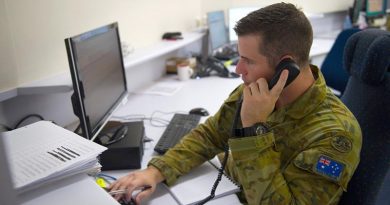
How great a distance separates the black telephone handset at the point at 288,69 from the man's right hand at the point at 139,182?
0.45 metres

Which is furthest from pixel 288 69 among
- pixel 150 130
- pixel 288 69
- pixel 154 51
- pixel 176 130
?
pixel 154 51

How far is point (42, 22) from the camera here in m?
1.40

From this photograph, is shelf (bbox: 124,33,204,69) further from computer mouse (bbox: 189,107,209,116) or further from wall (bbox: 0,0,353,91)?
computer mouse (bbox: 189,107,209,116)

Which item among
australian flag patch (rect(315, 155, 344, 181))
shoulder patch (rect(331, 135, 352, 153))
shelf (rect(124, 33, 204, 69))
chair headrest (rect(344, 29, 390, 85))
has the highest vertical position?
chair headrest (rect(344, 29, 390, 85))

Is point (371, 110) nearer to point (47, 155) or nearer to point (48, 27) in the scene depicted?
point (47, 155)

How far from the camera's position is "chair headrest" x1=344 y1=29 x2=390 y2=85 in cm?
99

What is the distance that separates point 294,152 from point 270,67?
25 cm

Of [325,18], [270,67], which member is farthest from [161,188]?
[325,18]

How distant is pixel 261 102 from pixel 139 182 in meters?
0.44

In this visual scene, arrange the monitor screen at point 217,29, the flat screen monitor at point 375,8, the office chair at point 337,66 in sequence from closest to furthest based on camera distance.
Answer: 1. the office chair at point 337,66
2. the monitor screen at point 217,29
3. the flat screen monitor at point 375,8

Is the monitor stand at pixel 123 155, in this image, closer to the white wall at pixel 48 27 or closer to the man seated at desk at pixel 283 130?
the man seated at desk at pixel 283 130

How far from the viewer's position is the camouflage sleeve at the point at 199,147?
1092mm

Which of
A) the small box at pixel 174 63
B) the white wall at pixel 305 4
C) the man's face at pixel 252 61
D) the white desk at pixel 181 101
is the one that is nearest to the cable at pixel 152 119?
the white desk at pixel 181 101

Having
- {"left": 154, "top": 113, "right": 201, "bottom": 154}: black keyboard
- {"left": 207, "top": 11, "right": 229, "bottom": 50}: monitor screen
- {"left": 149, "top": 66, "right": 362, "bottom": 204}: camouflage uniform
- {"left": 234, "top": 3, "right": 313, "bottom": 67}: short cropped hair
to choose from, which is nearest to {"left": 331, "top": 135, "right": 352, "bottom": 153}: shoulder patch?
{"left": 149, "top": 66, "right": 362, "bottom": 204}: camouflage uniform
